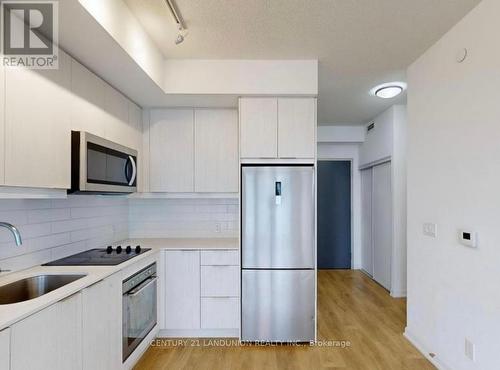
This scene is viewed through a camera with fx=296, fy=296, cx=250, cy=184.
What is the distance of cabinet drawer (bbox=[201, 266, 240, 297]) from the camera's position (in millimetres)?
2885

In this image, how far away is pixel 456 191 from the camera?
221 centimetres

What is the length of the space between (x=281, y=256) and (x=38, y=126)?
2123mm

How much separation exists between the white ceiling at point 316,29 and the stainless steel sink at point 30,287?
1.86m

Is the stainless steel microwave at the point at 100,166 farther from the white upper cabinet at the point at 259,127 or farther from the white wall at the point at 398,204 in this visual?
the white wall at the point at 398,204

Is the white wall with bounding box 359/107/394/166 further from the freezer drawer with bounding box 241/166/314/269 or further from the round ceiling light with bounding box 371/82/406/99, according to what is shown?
the freezer drawer with bounding box 241/166/314/269

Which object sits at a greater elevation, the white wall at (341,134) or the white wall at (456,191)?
the white wall at (341,134)

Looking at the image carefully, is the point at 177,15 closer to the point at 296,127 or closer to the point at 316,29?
the point at 316,29

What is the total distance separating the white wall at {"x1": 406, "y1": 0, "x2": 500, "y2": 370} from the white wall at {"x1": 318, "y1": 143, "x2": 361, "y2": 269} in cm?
269

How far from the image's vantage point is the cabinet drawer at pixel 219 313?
9.46ft

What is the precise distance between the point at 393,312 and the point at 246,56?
3.39 m

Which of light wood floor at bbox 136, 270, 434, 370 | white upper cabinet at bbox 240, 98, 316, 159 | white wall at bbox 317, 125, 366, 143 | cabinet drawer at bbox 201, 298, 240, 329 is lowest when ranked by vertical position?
light wood floor at bbox 136, 270, 434, 370

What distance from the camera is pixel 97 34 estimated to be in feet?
5.81

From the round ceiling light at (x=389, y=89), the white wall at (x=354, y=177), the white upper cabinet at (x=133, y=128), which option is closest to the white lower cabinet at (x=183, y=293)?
the white upper cabinet at (x=133, y=128)

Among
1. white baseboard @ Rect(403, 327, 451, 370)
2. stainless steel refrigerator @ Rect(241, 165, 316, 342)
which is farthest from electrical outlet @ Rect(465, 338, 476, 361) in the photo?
stainless steel refrigerator @ Rect(241, 165, 316, 342)
